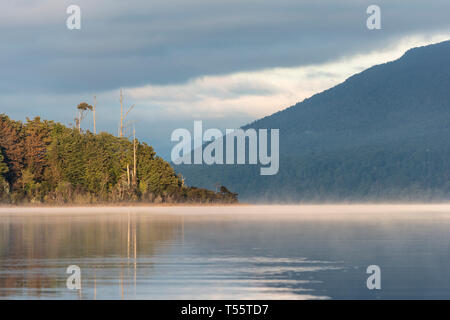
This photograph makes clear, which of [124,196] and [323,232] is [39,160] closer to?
[124,196]

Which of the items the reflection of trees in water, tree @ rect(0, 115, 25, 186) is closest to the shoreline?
tree @ rect(0, 115, 25, 186)

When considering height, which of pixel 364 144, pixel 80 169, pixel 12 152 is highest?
pixel 364 144

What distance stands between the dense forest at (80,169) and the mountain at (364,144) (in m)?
73.4

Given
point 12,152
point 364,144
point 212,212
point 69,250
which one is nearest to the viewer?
point 69,250

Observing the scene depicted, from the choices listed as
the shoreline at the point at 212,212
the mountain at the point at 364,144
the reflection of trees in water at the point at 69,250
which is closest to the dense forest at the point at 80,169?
the shoreline at the point at 212,212

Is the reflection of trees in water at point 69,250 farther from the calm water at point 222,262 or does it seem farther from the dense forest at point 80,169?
the dense forest at point 80,169

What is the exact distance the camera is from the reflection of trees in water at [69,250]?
1436 cm

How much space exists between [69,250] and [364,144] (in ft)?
416

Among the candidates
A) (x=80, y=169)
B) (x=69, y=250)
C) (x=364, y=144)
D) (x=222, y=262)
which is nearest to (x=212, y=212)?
(x=80, y=169)

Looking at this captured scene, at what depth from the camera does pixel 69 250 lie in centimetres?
1947

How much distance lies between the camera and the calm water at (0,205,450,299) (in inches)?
516

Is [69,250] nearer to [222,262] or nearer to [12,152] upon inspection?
[222,262]

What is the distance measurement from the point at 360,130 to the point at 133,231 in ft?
424

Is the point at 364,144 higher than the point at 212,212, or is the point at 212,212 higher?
the point at 364,144
